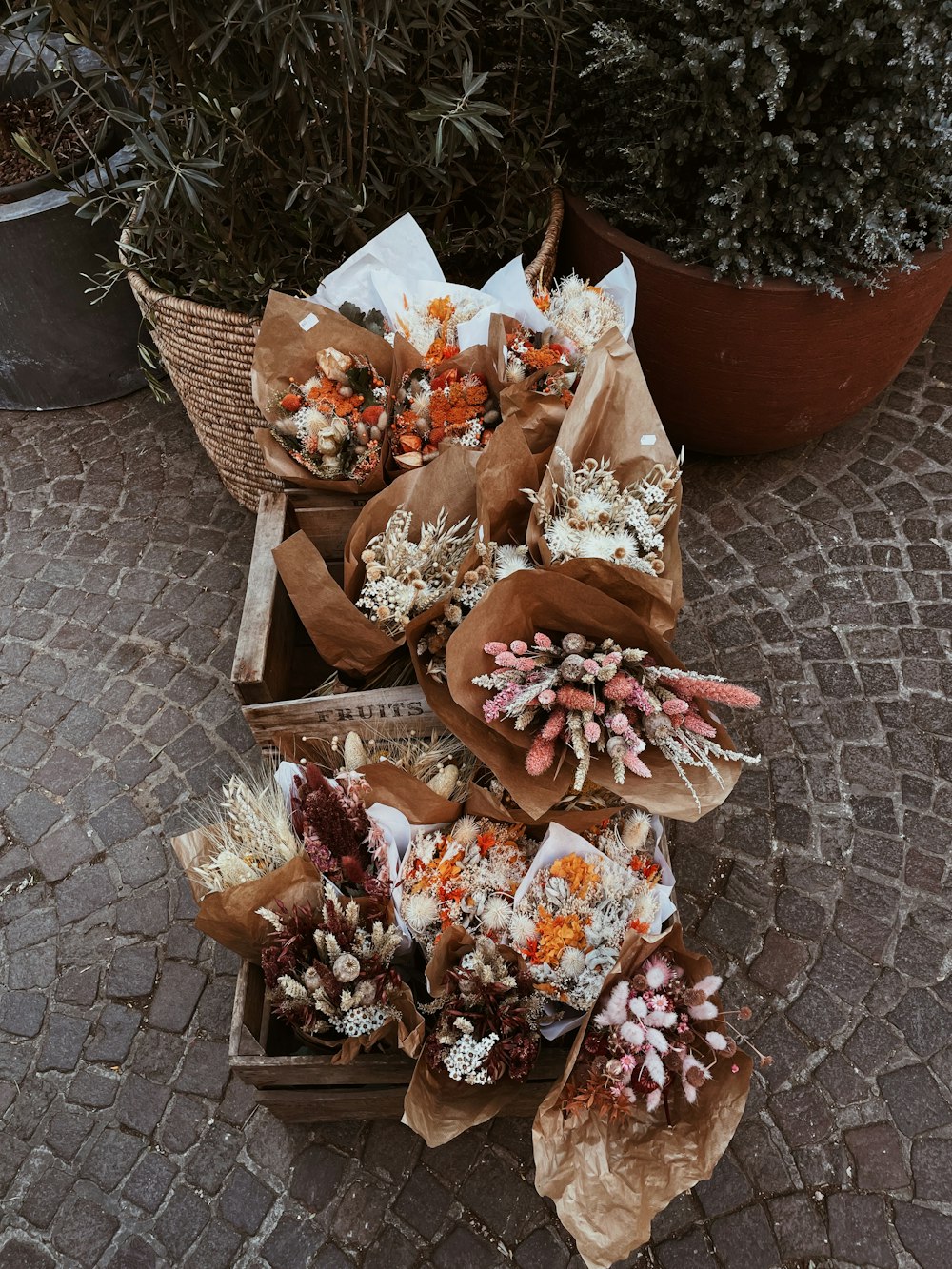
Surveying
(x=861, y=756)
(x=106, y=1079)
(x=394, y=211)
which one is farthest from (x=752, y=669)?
(x=106, y=1079)

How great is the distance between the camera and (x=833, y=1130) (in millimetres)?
2160

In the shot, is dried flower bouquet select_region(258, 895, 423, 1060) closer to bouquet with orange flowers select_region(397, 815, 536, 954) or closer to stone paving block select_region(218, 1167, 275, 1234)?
bouquet with orange flowers select_region(397, 815, 536, 954)

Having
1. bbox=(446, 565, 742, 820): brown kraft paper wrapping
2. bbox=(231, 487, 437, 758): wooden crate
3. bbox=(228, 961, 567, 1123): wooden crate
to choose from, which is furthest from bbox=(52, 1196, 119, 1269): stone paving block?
bbox=(446, 565, 742, 820): brown kraft paper wrapping

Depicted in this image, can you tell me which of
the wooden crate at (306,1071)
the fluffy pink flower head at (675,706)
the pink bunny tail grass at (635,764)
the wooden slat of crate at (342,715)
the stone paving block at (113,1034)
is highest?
the fluffy pink flower head at (675,706)

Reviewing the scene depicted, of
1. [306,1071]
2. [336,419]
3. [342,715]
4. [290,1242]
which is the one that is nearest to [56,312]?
[336,419]

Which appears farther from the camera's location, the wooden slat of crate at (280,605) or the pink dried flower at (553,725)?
the wooden slat of crate at (280,605)

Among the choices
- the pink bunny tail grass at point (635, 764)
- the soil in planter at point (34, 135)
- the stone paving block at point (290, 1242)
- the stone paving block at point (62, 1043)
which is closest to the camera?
the pink bunny tail grass at point (635, 764)

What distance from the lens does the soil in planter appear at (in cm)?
340

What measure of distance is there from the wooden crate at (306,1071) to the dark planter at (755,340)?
7.44 ft

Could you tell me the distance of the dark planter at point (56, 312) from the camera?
10.8ft

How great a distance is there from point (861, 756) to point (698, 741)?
134 cm

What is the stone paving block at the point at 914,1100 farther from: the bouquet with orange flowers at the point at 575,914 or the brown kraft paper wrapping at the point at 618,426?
the brown kraft paper wrapping at the point at 618,426

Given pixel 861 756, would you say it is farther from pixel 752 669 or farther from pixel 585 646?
pixel 585 646

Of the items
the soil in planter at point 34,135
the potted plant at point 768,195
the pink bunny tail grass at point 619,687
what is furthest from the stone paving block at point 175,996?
the soil in planter at point 34,135
